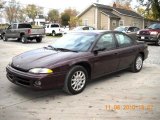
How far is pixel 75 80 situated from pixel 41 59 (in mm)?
945

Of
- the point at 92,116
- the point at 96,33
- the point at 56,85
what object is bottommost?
the point at 92,116

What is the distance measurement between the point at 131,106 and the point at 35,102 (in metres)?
2.09

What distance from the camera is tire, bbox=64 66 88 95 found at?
6.21m

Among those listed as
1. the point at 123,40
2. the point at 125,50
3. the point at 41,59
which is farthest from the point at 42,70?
the point at 123,40

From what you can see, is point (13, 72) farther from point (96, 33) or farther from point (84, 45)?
point (96, 33)

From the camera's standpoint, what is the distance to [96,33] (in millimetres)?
7426

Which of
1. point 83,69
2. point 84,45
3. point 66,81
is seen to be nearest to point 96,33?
point 84,45

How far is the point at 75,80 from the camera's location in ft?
20.9

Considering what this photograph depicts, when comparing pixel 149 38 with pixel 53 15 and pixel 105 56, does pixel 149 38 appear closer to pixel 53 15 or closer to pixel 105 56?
pixel 105 56

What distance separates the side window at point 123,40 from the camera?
7949 mm

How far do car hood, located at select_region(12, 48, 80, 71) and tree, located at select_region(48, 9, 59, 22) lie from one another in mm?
76388
